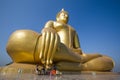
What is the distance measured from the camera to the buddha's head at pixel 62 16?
6.47 metres

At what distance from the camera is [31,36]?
407cm

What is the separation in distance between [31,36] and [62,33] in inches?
72.7

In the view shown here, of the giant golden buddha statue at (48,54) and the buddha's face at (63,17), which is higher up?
the buddha's face at (63,17)

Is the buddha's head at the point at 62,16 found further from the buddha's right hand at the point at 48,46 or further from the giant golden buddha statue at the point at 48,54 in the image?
the buddha's right hand at the point at 48,46

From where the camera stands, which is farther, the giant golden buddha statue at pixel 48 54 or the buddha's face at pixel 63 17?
the buddha's face at pixel 63 17

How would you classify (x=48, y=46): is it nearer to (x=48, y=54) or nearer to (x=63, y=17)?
(x=48, y=54)

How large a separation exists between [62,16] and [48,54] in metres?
2.94

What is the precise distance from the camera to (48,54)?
3875 millimetres

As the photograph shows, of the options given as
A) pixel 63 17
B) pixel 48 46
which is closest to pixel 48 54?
pixel 48 46

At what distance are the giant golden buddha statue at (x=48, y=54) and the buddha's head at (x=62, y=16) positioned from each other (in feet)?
6.12

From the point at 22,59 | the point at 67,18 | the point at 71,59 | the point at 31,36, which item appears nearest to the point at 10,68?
the point at 22,59

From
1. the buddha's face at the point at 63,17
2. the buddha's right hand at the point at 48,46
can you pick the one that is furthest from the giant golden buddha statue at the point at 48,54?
the buddha's face at the point at 63,17

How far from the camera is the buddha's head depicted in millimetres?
6473

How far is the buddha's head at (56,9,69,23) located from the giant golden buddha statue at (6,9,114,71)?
6.12 feet
